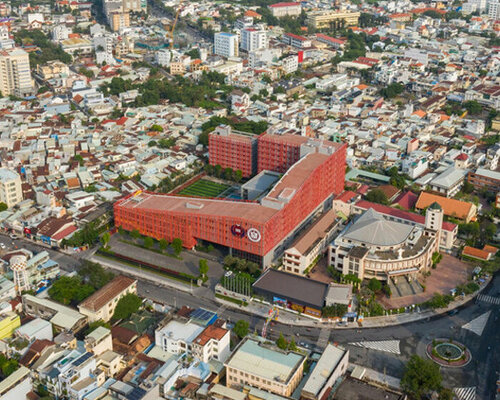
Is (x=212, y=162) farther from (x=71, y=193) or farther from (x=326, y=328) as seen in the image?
Result: (x=326, y=328)

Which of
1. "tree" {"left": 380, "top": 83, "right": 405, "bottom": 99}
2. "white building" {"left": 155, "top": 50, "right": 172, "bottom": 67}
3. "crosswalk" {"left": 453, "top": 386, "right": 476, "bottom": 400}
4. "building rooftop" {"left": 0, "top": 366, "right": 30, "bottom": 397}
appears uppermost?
"white building" {"left": 155, "top": 50, "right": 172, "bottom": 67}

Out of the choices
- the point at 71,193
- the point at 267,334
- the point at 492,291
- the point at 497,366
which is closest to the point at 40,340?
the point at 267,334

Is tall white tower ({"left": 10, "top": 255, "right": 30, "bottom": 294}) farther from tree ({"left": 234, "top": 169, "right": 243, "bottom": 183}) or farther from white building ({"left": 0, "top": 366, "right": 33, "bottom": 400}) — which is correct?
tree ({"left": 234, "top": 169, "right": 243, "bottom": 183})

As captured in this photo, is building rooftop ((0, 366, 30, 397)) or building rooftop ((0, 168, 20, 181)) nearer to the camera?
building rooftop ((0, 366, 30, 397))

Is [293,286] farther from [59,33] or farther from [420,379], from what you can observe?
[59,33]

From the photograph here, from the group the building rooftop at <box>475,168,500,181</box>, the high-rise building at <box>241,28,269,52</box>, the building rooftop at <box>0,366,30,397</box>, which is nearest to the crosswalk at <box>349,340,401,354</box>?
the building rooftop at <box>0,366,30,397</box>

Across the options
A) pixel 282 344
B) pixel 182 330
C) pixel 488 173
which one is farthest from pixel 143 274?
pixel 488 173
